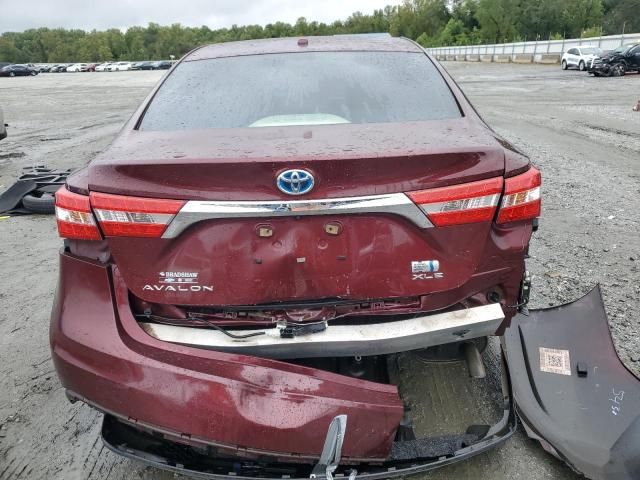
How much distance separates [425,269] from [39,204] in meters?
5.46

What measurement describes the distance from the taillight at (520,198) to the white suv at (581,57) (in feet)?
104

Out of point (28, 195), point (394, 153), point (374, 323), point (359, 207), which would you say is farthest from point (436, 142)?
point (28, 195)

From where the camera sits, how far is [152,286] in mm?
2070

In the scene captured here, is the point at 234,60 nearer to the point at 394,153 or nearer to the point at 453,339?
the point at 394,153

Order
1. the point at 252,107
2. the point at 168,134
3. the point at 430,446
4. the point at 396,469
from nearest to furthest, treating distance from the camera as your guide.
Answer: the point at 396,469, the point at 430,446, the point at 168,134, the point at 252,107

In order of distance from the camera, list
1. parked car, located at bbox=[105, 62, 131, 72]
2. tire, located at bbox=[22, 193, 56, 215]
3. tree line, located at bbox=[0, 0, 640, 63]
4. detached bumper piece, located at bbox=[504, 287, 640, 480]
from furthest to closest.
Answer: parked car, located at bbox=[105, 62, 131, 72]
tree line, located at bbox=[0, 0, 640, 63]
tire, located at bbox=[22, 193, 56, 215]
detached bumper piece, located at bbox=[504, 287, 640, 480]

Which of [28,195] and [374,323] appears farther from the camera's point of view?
[28,195]

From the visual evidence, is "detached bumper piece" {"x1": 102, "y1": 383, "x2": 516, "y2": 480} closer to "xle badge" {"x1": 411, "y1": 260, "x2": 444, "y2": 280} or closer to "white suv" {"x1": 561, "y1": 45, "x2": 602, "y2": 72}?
"xle badge" {"x1": 411, "y1": 260, "x2": 444, "y2": 280}

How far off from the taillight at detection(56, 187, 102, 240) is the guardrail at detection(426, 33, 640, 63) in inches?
1478

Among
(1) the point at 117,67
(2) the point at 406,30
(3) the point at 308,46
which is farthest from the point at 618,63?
(2) the point at 406,30

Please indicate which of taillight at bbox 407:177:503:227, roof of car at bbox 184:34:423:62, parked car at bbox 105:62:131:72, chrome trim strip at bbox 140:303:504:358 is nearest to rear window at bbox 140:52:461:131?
roof of car at bbox 184:34:423:62

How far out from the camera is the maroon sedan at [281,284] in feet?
6.17

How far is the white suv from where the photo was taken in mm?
29844

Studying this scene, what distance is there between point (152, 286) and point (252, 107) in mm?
1063
